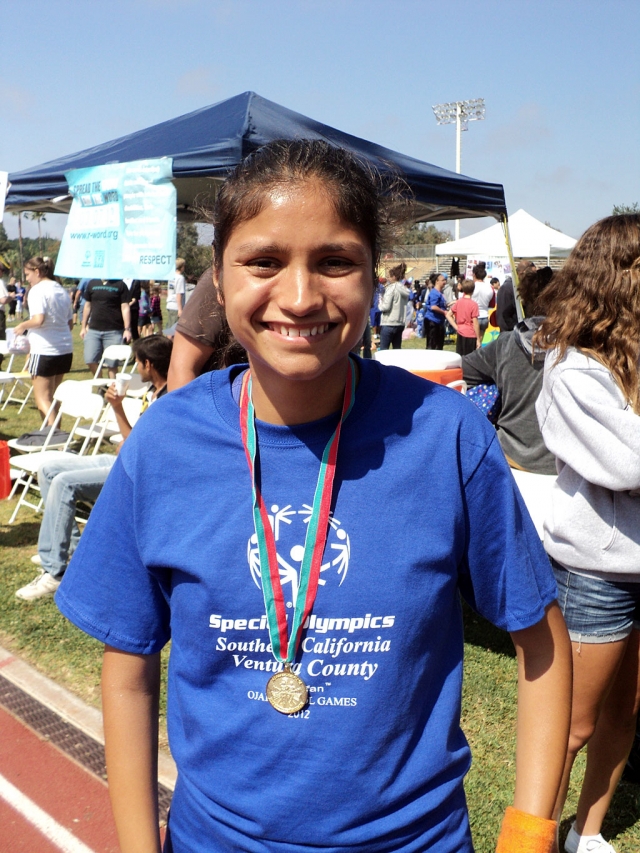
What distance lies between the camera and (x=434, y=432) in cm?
118

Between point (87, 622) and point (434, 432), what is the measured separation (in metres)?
0.63

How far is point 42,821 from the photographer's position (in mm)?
3029

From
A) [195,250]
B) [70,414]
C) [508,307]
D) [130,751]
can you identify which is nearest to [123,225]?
[195,250]

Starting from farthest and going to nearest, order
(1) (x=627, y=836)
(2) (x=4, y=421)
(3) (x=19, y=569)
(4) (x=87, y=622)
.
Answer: (2) (x=4, y=421)
(3) (x=19, y=569)
(1) (x=627, y=836)
(4) (x=87, y=622)

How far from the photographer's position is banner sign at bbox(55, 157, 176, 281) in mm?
5133

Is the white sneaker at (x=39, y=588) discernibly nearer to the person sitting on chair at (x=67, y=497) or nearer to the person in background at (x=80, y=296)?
the person sitting on chair at (x=67, y=497)

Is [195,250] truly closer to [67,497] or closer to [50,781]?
[67,497]

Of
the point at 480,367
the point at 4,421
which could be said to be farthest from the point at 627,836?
the point at 4,421

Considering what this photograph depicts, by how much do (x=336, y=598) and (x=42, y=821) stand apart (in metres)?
2.54

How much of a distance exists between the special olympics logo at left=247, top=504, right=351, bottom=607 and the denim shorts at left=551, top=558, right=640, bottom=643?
1276 millimetres

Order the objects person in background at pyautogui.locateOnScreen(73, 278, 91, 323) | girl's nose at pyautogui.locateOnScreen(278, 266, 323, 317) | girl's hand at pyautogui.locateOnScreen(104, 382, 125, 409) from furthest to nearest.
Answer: person in background at pyautogui.locateOnScreen(73, 278, 91, 323) < girl's hand at pyautogui.locateOnScreen(104, 382, 125, 409) < girl's nose at pyautogui.locateOnScreen(278, 266, 323, 317)

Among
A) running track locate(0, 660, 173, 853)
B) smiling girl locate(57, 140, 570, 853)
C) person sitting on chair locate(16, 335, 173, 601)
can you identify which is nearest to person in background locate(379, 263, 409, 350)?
person sitting on chair locate(16, 335, 173, 601)

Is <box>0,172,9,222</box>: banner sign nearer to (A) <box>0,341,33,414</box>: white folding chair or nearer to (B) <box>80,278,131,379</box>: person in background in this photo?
(A) <box>0,341,33,414</box>: white folding chair

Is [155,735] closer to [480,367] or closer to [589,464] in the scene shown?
[589,464]
